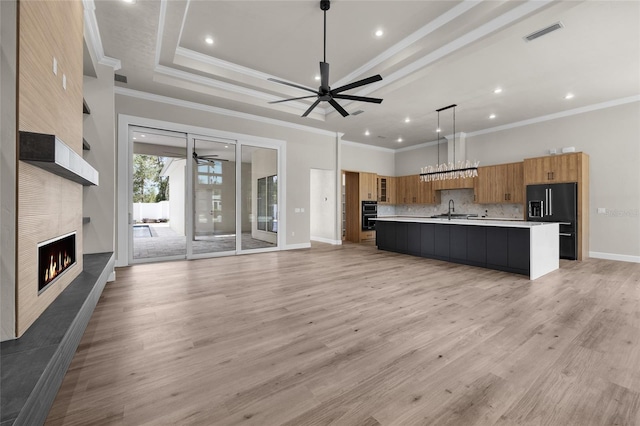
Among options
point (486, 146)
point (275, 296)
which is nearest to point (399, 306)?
point (275, 296)

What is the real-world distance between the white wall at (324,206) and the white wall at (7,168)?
7.25m

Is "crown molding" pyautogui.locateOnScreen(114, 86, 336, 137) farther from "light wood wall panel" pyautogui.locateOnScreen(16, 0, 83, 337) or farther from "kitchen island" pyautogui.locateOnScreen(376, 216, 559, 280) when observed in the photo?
"kitchen island" pyautogui.locateOnScreen(376, 216, 559, 280)

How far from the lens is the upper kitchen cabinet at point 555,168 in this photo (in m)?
5.98

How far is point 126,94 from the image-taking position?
5.27 metres

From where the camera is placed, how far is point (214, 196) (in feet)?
21.6

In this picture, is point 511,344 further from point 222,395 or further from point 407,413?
point 222,395

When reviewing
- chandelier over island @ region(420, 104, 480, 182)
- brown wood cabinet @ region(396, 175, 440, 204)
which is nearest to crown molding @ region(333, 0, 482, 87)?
chandelier over island @ region(420, 104, 480, 182)

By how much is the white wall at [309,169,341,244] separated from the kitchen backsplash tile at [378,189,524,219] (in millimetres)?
2280

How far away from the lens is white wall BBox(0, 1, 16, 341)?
54.5 inches

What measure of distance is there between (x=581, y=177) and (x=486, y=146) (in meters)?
2.58

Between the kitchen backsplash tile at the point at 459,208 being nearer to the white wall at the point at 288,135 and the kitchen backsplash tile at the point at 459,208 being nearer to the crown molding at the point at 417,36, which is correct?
the white wall at the point at 288,135

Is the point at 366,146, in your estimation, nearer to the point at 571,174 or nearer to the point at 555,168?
the point at 555,168

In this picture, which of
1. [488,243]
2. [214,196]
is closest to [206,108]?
[214,196]

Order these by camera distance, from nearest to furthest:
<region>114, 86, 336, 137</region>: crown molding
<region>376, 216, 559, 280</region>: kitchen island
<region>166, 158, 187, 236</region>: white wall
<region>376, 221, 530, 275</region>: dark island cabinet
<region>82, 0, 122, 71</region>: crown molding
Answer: <region>82, 0, 122, 71</region>: crown molding, <region>376, 216, 559, 280</region>: kitchen island, <region>376, 221, 530, 275</region>: dark island cabinet, <region>114, 86, 336, 137</region>: crown molding, <region>166, 158, 187, 236</region>: white wall
